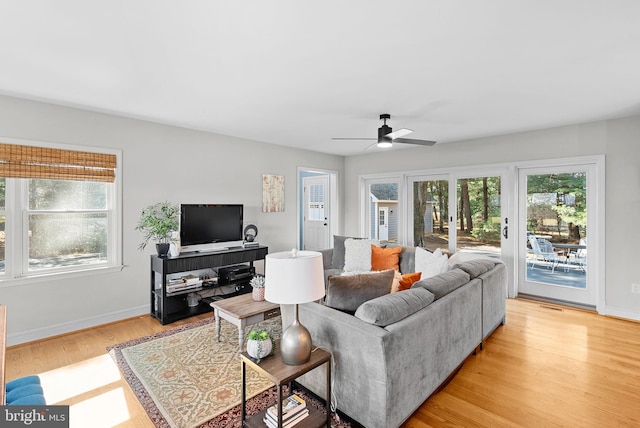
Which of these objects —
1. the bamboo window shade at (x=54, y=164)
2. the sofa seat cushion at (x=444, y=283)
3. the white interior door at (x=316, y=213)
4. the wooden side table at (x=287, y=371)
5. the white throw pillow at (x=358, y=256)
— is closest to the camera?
the wooden side table at (x=287, y=371)

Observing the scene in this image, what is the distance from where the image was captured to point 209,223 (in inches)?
167

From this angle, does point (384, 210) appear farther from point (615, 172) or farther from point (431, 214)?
point (615, 172)

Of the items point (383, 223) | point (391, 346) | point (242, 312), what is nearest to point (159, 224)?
point (242, 312)

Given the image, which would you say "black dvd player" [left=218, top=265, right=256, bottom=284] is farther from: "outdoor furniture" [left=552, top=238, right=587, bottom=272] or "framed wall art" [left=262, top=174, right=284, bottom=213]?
"outdoor furniture" [left=552, top=238, right=587, bottom=272]

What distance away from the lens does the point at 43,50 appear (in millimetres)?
2135

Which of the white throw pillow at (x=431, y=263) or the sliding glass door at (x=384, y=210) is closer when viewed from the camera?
the white throw pillow at (x=431, y=263)

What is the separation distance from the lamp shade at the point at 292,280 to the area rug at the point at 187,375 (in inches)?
38.2

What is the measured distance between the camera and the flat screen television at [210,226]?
3.99m

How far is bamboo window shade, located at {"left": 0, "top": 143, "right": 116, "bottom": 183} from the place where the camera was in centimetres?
299

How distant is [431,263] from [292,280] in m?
2.09

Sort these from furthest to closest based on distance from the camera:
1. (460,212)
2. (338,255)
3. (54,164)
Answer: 1. (460,212)
2. (338,255)
3. (54,164)

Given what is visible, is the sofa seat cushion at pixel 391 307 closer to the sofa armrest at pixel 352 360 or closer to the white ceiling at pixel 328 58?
the sofa armrest at pixel 352 360

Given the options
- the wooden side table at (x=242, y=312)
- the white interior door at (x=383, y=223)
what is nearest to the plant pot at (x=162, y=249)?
the wooden side table at (x=242, y=312)

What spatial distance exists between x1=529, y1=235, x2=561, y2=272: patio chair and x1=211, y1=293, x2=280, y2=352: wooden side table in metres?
3.81
